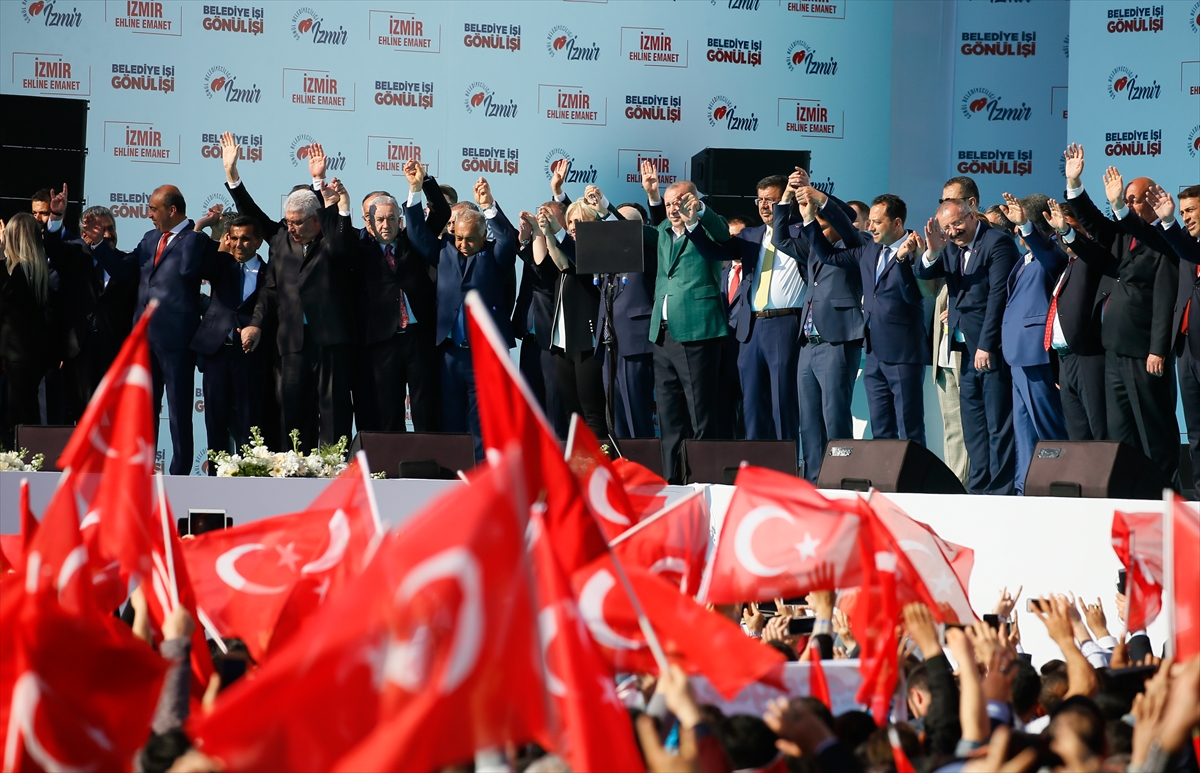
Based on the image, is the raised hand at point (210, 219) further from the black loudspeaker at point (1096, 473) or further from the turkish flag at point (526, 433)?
the turkish flag at point (526, 433)

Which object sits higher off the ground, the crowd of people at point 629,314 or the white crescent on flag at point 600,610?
the crowd of people at point 629,314

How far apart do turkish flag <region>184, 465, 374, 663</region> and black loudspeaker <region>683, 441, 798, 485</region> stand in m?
4.28

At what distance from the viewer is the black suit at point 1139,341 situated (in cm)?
830

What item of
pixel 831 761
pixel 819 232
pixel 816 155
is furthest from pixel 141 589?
pixel 816 155

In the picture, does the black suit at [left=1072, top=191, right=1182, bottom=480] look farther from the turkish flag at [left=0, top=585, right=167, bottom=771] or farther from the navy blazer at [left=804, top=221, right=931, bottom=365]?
the turkish flag at [left=0, top=585, right=167, bottom=771]

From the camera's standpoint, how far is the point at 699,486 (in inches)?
330

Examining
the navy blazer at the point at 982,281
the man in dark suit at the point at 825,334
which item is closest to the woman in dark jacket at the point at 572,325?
the man in dark suit at the point at 825,334

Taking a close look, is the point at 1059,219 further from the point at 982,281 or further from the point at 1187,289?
the point at 1187,289

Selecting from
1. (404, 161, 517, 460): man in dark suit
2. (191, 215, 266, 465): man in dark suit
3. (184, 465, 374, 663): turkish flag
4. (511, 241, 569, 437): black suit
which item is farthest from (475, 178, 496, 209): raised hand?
(184, 465, 374, 663): turkish flag

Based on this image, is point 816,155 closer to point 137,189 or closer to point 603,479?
point 137,189

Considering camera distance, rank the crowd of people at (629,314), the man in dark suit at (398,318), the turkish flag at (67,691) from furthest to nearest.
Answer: the man in dark suit at (398,318)
the crowd of people at (629,314)
the turkish flag at (67,691)

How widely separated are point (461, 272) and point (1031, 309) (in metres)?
3.74

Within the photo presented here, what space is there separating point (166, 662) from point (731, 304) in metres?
7.48

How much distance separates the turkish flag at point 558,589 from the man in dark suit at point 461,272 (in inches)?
225
